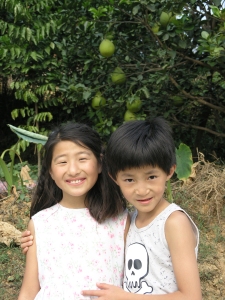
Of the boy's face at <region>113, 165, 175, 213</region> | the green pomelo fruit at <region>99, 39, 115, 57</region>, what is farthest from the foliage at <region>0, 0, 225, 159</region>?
the boy's face at <region>113, 165, 175, 213</region>

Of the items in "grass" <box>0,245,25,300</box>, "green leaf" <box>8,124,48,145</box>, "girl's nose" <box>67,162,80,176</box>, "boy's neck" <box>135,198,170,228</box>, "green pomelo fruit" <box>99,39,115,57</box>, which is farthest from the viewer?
"green pomelo fruit" <box>99,39,115,57</box>

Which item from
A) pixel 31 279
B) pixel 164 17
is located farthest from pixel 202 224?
pixel 31 279

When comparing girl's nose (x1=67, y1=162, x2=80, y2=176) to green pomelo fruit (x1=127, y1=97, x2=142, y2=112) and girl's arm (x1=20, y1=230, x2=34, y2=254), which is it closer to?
girl's arm (x1=20, y1=230, x2=34, y2=254)

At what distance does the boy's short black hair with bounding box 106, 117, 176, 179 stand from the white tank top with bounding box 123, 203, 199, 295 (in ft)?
0.59

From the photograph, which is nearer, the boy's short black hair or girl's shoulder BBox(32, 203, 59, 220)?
the boy's short black hair

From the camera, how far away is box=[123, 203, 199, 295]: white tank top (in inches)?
60.9

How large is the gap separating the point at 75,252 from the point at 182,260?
1.52 feet

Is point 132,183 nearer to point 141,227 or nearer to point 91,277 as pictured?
point 141,227

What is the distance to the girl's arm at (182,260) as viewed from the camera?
58.1 inches

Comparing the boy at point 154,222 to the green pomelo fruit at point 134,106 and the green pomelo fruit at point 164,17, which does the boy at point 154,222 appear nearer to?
the green pomelo fruit at point 164,17

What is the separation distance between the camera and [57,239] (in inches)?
70.6

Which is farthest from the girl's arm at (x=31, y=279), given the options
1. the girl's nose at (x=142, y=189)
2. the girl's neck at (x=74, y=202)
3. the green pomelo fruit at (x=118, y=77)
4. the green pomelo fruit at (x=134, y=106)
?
the green pomelo fruit at (x=118, y=77)

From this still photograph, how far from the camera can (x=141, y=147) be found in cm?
151

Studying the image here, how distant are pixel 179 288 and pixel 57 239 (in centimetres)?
52
